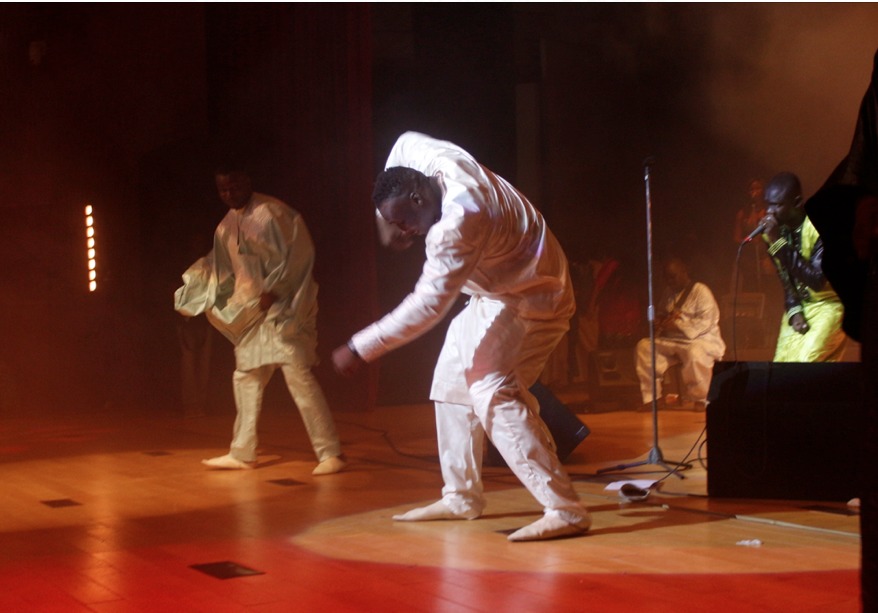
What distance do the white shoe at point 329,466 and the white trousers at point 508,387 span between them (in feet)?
5.43

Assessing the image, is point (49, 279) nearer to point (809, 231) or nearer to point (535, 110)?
point (535, 110)

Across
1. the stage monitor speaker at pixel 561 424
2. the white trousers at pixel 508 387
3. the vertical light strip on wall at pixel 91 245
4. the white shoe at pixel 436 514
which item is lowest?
the white shoe at pixel 436 514

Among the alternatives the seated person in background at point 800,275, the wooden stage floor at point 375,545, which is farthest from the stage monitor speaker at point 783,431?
the seated person in background at point 800,275

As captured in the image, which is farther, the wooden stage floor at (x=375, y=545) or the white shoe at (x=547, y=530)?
the white shoe at (x=547, y=530)

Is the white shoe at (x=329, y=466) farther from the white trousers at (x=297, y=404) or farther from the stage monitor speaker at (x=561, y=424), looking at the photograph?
the stage monitor speaker at (x=561, y=424)

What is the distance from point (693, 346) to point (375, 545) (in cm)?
530

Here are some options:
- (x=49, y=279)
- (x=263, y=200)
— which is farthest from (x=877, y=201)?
(x=49, y=279)

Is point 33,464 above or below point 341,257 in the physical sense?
below

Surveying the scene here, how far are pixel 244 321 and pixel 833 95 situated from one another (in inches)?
265

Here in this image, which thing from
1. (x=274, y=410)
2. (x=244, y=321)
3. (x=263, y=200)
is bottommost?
(x=274, y=410)

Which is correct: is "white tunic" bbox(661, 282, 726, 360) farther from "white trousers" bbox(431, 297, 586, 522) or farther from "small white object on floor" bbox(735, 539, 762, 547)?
"small white object on floor" bbox(735, 539, 762, 547)

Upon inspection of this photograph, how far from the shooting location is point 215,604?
9.63 ft

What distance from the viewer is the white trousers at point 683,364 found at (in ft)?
27.8

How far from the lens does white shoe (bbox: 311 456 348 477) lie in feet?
18.1
